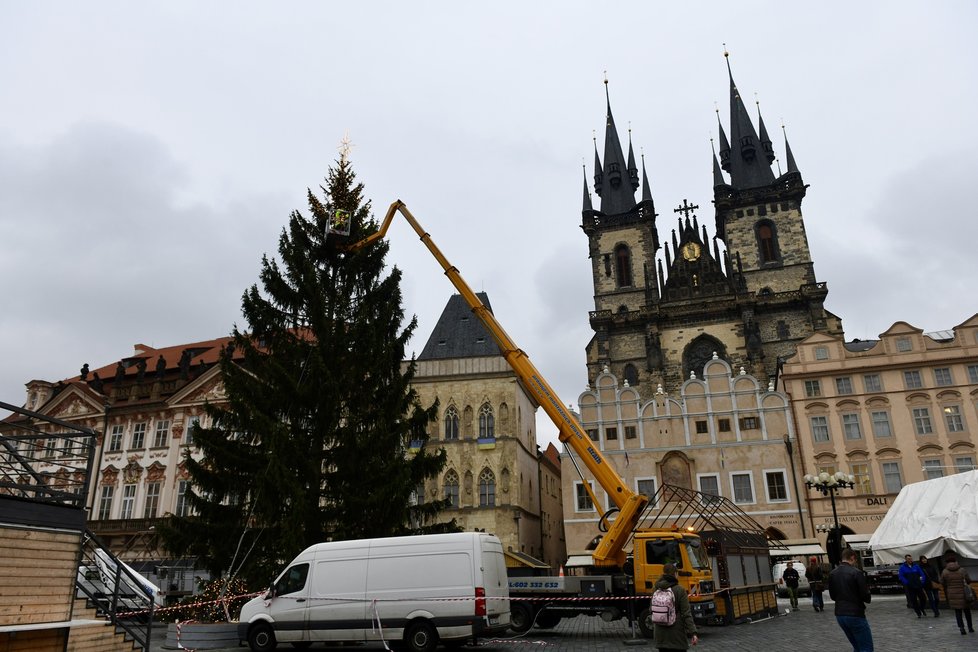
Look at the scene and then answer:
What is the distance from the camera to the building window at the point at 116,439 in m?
37.9

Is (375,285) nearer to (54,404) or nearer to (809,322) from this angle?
(54,404)

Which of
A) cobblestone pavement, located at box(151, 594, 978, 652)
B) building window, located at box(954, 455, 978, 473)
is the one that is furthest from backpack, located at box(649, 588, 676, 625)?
building window, located at box(954, 455, 978, 473)

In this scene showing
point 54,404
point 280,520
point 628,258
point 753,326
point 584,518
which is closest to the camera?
point 280,520

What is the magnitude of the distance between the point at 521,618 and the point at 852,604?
905cm

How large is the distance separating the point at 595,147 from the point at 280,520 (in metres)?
60.7

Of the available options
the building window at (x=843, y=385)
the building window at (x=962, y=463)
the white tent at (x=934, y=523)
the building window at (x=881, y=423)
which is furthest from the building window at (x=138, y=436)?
the building window at (x=962, y=463)

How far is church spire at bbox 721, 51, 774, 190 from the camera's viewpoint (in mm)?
61031

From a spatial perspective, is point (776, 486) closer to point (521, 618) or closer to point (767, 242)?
point (521, 618)

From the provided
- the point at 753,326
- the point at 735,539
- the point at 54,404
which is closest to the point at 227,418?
the point at 735,539

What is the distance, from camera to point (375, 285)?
21.6 metres

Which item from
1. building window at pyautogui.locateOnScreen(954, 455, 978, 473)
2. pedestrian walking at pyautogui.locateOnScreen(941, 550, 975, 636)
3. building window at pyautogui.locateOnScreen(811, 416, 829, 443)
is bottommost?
pedestrian walking at pyautogui.locateOnScreen(941, 550, 975, 636)

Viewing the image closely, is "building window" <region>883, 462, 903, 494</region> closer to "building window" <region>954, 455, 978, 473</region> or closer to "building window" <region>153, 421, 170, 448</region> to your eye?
"building window" <region>954, 455, 978, 473</region>

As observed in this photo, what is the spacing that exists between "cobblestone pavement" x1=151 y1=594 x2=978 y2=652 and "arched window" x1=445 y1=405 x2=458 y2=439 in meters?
19.6

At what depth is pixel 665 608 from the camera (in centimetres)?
840
